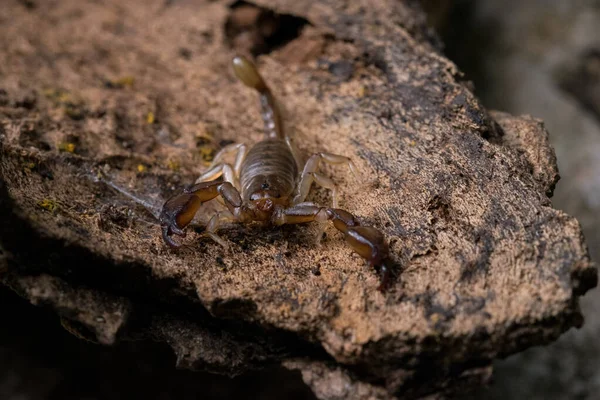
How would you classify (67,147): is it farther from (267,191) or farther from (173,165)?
(267,191)

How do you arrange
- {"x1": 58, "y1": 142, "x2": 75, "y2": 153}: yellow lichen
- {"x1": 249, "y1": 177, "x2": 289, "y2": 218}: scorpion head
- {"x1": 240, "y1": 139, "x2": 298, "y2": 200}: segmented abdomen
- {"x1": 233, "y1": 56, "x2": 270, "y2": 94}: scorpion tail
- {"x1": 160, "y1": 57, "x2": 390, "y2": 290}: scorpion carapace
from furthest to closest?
{"x1": 233, "y1": 56, "x2": 270, "y2": 94}: scorpion tail, {"x1": 58, "y1": 142, "x2": 75, "y2": 153}: yellow lichen, {"x1": 240, "y1": 139, "x2": 298, "y2": 200}: segmented abdomen, {"x1": 249, "y1": 177, "x2": 289, "y2": 218}: scorpion head, {"x1": 160, "y1": 57, "x2": 390, "y2": 290}: scorpion carapace

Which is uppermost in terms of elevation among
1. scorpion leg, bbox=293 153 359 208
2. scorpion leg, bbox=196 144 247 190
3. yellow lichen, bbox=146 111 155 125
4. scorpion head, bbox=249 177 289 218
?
scorpion leg, bbox=293 153 359 208

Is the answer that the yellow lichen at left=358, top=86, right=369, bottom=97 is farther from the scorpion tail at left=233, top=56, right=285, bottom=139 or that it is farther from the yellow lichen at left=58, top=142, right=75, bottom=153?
the yellow lichen at left=58, top=142, right=75, bottom=153

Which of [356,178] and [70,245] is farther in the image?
[356,178]

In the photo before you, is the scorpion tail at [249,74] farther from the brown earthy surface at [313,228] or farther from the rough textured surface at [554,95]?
the rough textured surface at [554,95]

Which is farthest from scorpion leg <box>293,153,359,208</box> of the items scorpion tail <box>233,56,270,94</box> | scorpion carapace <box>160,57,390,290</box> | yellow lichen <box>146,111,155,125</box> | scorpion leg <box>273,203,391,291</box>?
yellow lichen <box>146,111,155,125</box>

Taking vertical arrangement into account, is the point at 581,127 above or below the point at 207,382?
above

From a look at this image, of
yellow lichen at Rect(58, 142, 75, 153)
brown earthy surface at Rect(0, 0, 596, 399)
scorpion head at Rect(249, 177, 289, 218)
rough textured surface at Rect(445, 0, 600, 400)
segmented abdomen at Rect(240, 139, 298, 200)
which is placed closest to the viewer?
brown earthy surface at Rect(0, 0, 596, 399)

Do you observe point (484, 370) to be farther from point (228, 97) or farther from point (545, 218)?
point (228, 97)

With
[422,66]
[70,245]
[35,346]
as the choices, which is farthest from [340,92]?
[35,346]
